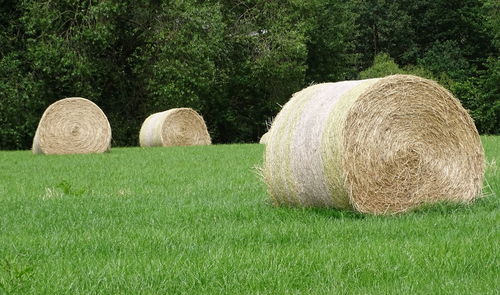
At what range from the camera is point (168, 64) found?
29.9 m

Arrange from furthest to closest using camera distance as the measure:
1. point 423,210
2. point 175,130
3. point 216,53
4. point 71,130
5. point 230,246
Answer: point 216,53 → point 175,130 → point 71,130 → point 423,210 → point 230,246

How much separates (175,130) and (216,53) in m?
6.46

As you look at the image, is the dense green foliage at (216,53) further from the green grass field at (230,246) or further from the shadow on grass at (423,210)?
the shadow on grass at (423,210)

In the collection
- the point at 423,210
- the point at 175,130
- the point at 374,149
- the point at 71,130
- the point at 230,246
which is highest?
the point at 374,149

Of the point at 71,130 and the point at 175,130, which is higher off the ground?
the point at 71,130

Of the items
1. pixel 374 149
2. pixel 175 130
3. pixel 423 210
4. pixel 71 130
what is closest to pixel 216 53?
pixel 175 130

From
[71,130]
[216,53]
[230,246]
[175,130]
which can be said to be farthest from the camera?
[216,53]

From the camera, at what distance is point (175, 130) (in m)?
26.4

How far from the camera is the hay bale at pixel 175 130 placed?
26188mm

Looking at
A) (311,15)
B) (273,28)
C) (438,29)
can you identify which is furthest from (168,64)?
(438,29)

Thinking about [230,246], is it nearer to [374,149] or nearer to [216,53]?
[374,149]

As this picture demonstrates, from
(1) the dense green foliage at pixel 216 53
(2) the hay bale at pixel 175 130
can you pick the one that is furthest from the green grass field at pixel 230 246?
(1) the dense green foliage at pixel 216 53

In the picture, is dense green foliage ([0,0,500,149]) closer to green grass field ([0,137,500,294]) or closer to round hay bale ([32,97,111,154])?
round hay bale ([32,97,111,154])

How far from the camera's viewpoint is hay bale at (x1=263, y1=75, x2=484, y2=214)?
7.38m
